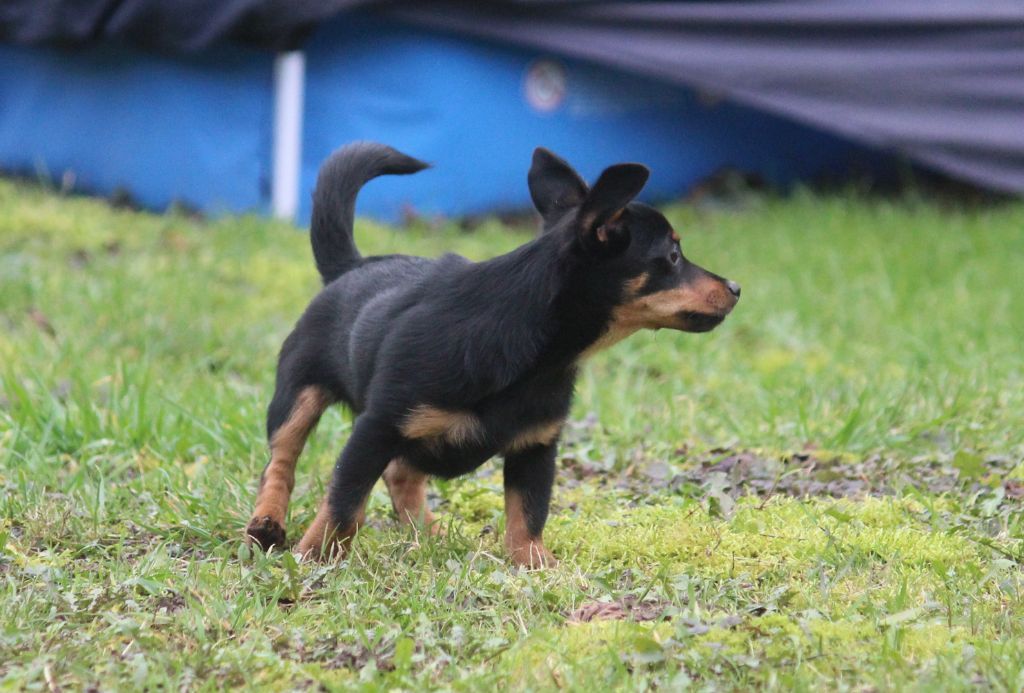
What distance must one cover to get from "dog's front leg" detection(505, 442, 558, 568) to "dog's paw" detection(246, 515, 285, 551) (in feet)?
2.01

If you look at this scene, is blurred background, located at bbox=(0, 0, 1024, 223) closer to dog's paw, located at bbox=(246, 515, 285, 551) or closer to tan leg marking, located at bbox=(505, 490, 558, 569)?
dog's paw, located at bbox=(246, 515, 285, 551)

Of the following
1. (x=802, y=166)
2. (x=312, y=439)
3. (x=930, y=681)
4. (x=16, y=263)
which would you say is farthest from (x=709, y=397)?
(x=802, y=166)

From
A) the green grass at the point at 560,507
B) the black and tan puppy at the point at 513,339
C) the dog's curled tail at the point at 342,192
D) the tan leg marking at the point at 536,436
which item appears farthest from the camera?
the dog's curled tail at the point at 342,192

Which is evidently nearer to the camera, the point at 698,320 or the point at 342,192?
the point at 698,320

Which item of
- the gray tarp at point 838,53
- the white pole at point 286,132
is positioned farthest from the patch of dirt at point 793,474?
the gray tarp at point 838,53

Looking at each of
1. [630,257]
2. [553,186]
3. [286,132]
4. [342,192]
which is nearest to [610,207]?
[630,257]

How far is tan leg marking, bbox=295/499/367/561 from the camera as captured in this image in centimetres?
355

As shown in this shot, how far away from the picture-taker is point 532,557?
359 centimetres

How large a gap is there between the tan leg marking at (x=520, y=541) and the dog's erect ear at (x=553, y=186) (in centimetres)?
76

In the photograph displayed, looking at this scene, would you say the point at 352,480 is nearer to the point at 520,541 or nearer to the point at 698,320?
the point at 520,541

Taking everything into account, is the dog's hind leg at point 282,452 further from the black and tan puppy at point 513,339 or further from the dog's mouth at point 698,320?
the dog's mouth at point 698,320

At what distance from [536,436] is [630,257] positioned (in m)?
0.52

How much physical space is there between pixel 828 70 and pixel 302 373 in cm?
545

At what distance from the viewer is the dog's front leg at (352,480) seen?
3486mm
